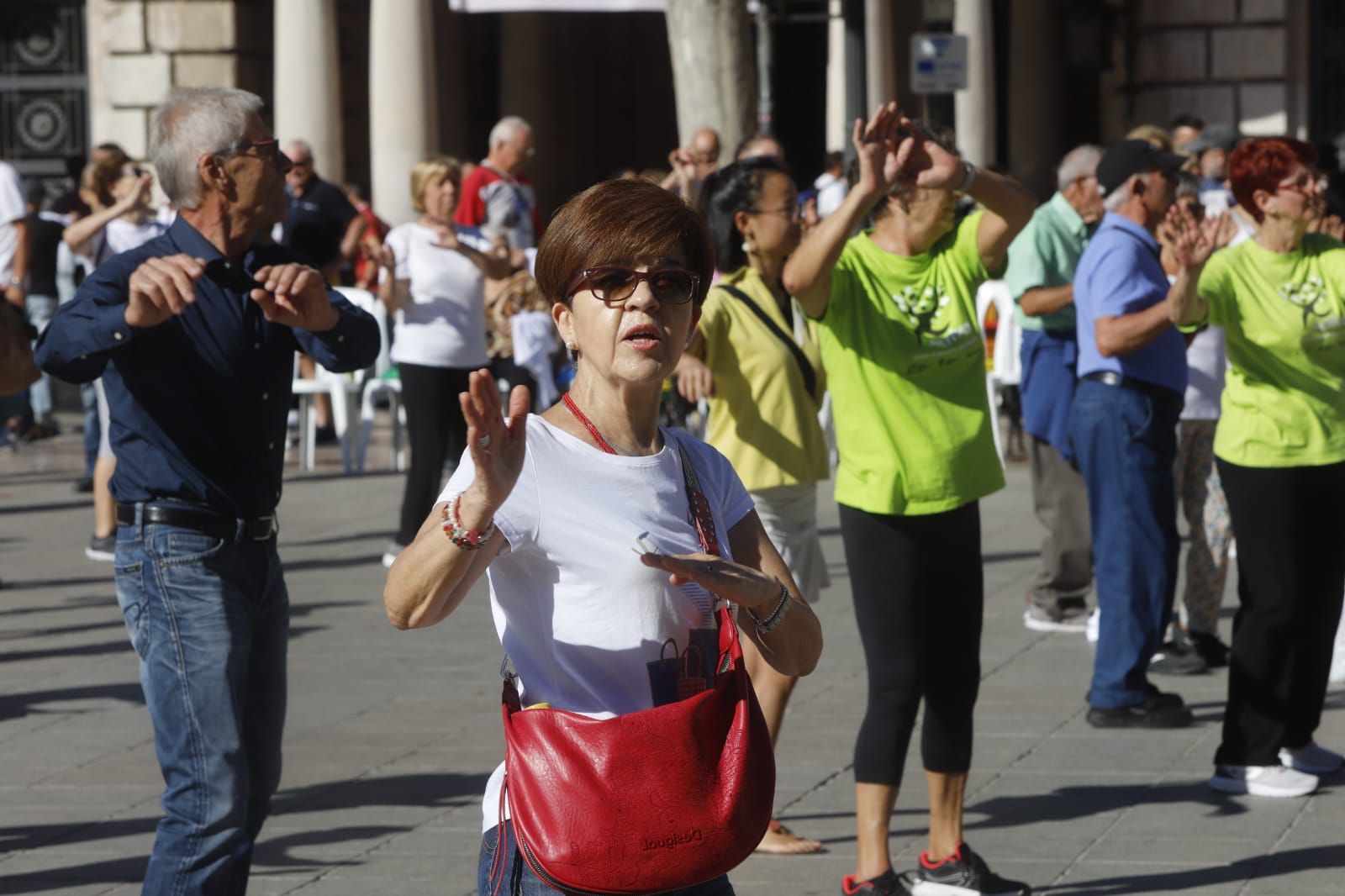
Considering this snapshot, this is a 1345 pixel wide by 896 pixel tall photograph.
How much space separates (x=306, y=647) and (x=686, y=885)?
20.8 ft

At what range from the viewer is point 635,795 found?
311 cm

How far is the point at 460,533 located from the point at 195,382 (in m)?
1.75

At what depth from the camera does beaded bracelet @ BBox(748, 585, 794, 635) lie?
328 centimetres

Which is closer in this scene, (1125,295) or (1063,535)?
(1125,295)

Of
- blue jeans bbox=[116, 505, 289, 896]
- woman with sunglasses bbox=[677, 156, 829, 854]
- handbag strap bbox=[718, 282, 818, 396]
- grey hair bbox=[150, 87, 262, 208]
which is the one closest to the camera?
blue jeans bbox=[116, 505, 289, 896]

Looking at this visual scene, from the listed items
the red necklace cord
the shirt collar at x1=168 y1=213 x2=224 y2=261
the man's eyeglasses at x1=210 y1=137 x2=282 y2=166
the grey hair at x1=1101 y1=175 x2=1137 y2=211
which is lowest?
the red necklace cord

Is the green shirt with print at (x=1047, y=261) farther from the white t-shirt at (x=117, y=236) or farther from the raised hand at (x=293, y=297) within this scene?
the white t-shirt at (x=117, y=236)

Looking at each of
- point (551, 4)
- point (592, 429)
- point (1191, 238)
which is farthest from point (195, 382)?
point (551, 4)

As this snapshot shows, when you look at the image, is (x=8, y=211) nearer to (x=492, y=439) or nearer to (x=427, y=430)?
(x=427, y=430)

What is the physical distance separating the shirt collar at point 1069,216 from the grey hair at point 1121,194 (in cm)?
184

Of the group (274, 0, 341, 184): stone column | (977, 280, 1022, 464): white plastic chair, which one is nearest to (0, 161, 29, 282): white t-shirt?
(274, 0, 341, 184): stone column

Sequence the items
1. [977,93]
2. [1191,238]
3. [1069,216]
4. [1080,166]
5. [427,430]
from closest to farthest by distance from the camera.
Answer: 1. [1191,238]
2. [1069,216]
3. [1080,166]
4. [427,430]
5. [977,93]

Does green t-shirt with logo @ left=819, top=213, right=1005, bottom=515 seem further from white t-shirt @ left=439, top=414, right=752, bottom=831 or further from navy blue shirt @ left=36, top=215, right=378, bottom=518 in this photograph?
white t-shirt @ left=439, top=414, right=752, bottom=831

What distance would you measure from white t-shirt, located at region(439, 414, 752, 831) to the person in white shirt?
7771 mm
